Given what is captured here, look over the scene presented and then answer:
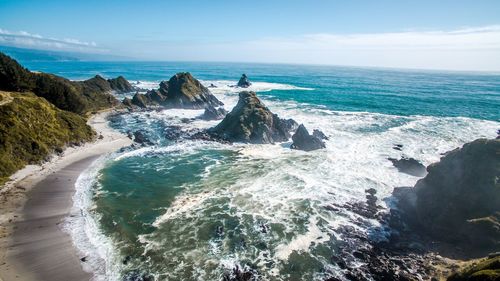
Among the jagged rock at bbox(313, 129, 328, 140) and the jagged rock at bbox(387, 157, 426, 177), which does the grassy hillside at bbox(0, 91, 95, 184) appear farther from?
the jagged rock at bbox(387, 157, 426, 177)

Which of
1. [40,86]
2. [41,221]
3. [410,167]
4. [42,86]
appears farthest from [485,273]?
[40,86]

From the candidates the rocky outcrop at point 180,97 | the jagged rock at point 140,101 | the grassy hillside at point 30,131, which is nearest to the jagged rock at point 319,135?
the grassy hillside at point 30,131

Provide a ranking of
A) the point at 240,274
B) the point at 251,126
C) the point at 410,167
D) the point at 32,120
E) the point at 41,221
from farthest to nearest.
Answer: the point at 251,126
the point at 32,120
the point at 410,167
the point at 41,221
the point at 240,274

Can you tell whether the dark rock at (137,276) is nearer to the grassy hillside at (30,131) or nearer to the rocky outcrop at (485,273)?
the rocky outcrop at (485,273)

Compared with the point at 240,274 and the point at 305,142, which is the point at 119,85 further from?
the point at 240,274

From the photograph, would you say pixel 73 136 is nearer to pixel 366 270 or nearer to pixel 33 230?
pixel 33 230
